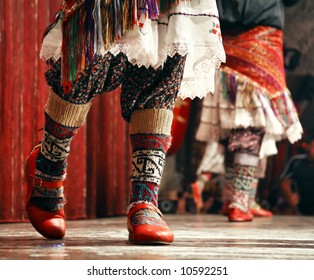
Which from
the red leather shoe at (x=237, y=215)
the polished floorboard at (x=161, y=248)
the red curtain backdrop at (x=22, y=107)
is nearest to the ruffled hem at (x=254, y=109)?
the red leather shoe at (x=237, y=215)

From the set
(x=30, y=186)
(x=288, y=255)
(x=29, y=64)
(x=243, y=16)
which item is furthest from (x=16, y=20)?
(x=288, y=255)

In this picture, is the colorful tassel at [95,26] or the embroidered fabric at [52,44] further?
the embroidered fabric at [52,44]

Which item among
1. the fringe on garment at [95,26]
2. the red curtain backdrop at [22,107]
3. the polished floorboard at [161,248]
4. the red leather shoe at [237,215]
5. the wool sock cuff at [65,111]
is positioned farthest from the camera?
the red leather shoe at [237,215]

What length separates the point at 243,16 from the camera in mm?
2719

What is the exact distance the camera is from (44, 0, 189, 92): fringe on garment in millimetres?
1426

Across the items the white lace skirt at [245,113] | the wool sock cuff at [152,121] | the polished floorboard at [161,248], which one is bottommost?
the polished floorboard at [161,248]

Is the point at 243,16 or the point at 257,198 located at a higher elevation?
the point at 243,16

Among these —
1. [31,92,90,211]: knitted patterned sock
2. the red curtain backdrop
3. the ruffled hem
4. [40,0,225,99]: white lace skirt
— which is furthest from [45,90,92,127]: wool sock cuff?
the ruffled hem

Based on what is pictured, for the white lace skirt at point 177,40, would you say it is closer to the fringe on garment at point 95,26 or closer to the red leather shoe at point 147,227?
the fringe on garment at point 95,26

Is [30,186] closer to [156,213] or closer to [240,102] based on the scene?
[156,213]

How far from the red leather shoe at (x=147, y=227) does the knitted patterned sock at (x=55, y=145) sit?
0.22 m

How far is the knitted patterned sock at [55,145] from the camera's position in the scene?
1.55m

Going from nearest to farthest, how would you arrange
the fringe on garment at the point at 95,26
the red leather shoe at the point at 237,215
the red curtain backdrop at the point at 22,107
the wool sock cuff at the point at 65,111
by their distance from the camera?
the fringe on garment at the point at 95,26, the wool sock cuff at the point at 65,111, the red curtain backdrop at the point at 22,107, the red leather shoe at the point at 237,215
